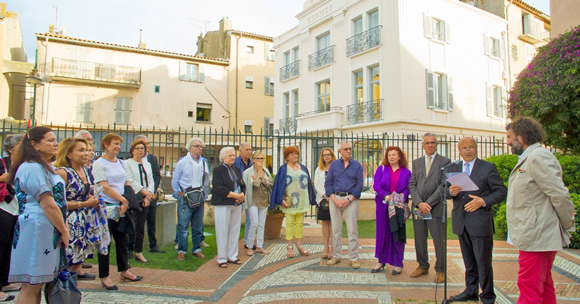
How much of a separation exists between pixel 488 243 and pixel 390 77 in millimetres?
13827

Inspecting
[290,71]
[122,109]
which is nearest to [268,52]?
[290,71]

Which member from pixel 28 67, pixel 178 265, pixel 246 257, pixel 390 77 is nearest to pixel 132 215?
pixel 178 265

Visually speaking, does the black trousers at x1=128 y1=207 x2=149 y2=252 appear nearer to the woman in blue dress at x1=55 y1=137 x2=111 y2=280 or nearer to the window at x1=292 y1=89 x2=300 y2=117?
the woman in blue dress at x1=55 y1=137 x2=111 y2=280

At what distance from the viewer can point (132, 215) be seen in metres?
4.95

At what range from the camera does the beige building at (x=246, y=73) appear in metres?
27.5

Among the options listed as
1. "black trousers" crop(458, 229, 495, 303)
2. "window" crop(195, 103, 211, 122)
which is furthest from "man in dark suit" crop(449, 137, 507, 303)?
"window" crop(195, 103, 211, 122)

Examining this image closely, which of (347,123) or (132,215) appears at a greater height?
(347,123)

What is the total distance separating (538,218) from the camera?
312 centimetres

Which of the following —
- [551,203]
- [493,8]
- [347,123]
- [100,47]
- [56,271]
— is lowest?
[56,271]

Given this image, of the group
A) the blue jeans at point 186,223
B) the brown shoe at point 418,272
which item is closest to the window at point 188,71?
the blue jeans at point 186,223

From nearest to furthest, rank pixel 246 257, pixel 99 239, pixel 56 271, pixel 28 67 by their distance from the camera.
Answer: pixel 56 271
pixel 99 239
pixel 246 257
pixel 28 67

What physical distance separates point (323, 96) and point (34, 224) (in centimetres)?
1864

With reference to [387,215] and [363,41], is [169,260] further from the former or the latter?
[363,41]

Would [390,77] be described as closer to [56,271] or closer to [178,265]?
[178,265]
